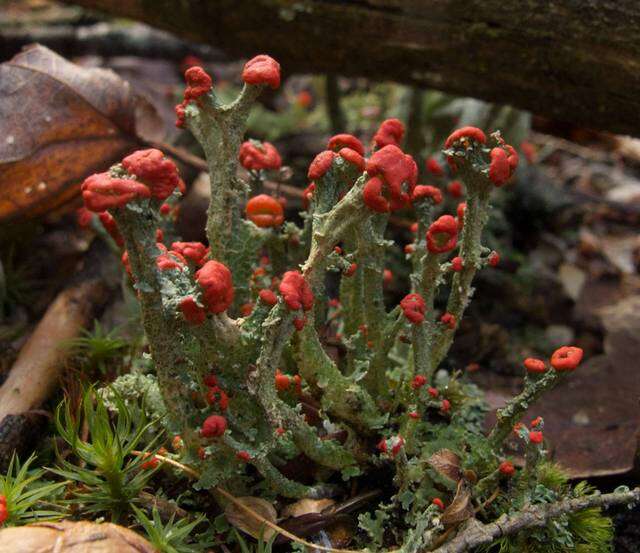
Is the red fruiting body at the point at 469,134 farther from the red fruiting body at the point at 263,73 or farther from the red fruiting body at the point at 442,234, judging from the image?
the red fruiting body at the point at 263,73

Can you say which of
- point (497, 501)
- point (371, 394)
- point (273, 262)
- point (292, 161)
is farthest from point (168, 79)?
point (497, 501)

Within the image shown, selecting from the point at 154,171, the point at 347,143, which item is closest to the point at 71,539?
the point at 154,171

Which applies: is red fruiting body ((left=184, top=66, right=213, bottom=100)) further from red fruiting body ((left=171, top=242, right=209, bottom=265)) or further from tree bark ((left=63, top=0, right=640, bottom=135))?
tree bark ((left=63, top=0, right=640, bottom=135))

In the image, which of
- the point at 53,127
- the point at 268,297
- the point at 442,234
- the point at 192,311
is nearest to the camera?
the point at 192,311

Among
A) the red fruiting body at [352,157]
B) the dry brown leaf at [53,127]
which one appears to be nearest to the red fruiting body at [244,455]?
the red fruiting body at [352,157]

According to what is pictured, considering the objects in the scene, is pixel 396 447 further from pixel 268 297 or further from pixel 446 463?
pixel 268 297

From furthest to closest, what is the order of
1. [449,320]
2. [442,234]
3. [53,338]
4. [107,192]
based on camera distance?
[53,338] < [449,320] < [442,234] < [107,192]
